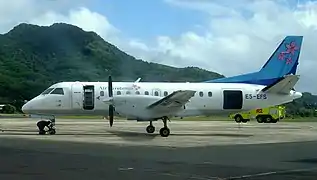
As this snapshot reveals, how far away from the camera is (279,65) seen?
3606 centimetres

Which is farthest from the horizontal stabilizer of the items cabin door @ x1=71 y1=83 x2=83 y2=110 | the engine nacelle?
cabin door @ x1=71 y1=83 x2=83 y2=110

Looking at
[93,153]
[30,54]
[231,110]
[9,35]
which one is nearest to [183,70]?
[30,54]

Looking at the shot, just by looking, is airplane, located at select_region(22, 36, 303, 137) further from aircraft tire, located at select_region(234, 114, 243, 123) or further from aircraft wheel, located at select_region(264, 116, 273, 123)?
aircraft wheel, located at select_region(264, 116, 273, 123)

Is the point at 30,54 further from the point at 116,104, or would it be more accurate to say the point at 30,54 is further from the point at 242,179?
the point at 242,179

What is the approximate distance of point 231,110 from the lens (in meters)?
34.4

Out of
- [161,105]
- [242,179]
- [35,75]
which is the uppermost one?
[35,75]

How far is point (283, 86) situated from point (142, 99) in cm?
888

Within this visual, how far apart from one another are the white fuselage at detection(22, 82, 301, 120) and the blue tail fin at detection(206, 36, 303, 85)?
1128mm

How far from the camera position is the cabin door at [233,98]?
111 ft

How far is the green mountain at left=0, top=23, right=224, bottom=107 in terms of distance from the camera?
11950cm

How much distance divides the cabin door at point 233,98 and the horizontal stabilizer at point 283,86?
1636 millimetres

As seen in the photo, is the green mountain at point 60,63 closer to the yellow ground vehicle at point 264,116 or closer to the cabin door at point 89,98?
the yellow ground vehicle at point 264,116

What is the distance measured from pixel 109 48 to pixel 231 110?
114901 millimetres

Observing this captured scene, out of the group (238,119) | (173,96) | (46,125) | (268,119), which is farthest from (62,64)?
(173,96)
